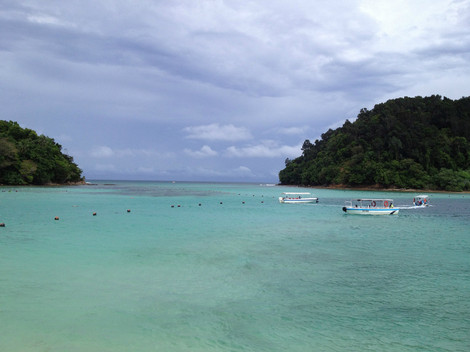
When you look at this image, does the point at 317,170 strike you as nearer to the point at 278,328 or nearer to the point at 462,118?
Result: the point at 462,118

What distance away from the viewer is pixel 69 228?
80.1 ft

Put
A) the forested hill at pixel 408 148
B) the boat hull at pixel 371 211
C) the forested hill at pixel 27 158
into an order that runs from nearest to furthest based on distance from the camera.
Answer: the boat hull at pixel 371 211
the forested hill at pixel 27 158
the forested hill at pixel 408 148

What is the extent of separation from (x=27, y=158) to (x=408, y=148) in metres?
105

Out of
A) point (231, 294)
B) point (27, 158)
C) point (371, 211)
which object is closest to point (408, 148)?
point (371, 211)

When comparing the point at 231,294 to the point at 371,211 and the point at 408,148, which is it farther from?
the point at 408,148

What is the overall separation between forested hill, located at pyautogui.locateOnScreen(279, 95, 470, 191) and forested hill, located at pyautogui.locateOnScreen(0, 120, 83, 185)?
84.5m

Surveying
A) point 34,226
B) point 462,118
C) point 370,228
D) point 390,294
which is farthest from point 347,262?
point 462,118

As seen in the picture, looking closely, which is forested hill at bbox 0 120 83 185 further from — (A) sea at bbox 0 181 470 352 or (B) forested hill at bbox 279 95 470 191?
(B) forested hill at bbox 279 95 470 191

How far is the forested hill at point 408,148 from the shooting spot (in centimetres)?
9894

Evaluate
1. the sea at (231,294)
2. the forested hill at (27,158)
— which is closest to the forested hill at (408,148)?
the forested hill at (27,158)

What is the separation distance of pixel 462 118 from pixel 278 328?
4939 inches

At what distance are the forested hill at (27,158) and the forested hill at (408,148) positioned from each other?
8448 centimetres

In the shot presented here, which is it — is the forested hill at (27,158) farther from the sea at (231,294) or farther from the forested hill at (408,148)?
the forested hill at (408,148)

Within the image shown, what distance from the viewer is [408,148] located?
105m
